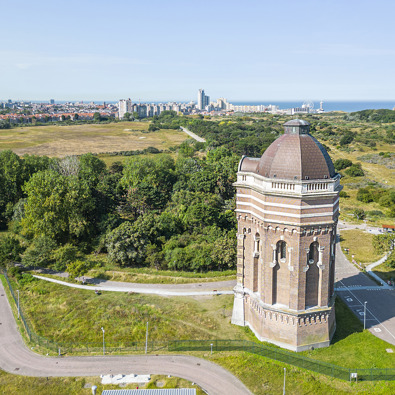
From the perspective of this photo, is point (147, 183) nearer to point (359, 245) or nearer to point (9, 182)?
point (9, 182)

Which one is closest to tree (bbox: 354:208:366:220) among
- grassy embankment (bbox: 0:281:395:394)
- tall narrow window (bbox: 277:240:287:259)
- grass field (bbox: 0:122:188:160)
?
grassy embankment (bbox: 0:281:395:394)

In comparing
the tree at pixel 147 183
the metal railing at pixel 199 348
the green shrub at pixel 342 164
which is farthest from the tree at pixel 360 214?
the metal railing at pixel 199 348

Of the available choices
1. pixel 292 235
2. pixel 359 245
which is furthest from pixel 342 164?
pixel 292 235

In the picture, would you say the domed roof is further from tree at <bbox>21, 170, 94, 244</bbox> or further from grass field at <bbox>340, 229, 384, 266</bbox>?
tree at <bbox>21, 170, 94, 244</bbox>

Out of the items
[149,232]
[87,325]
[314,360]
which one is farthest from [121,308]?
[314,360]

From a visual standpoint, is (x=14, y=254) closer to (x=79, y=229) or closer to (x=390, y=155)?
(x=79, y=229)

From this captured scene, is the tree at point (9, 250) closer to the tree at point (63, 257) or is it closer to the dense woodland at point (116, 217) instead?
the dense woodland at point (116, 217)
